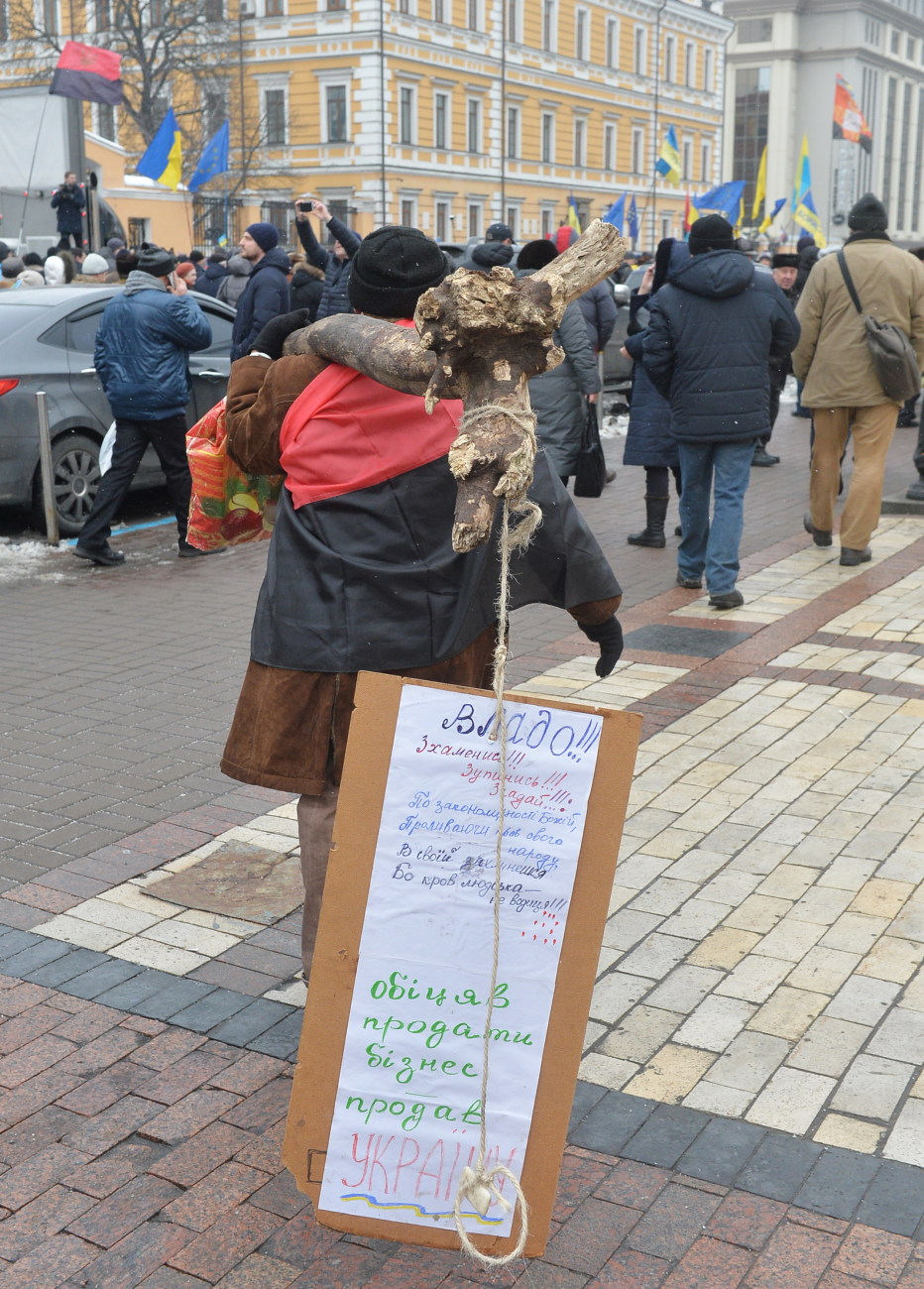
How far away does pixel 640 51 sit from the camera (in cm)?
6731

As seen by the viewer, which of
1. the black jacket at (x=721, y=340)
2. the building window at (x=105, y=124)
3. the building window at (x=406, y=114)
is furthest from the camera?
the building window at (x=105, y=124)

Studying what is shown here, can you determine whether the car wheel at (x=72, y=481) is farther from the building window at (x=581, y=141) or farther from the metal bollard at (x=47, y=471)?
the building window at (x=581, y=141)

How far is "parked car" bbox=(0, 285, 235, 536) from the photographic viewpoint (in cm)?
963

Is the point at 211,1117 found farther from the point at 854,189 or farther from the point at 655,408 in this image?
the point at 854,189

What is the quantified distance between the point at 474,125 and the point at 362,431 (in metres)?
57.4

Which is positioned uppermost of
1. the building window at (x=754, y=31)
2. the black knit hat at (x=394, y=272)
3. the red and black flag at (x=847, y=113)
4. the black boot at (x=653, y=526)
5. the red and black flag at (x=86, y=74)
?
the building window at (x=754, y=31)

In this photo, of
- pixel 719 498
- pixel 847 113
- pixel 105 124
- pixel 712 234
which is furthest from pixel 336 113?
pixel 719 498

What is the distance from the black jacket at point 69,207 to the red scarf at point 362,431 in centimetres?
1786

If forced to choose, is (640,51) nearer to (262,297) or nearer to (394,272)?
(262,297)

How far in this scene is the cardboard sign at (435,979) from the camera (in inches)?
101

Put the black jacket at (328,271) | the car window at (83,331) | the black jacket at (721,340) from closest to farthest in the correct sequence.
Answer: the black jacket at (721,340) < the car window at (83,331) < the black jacket at (328,271)

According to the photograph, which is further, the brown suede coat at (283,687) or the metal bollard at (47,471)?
the metal bollard at (47,471)

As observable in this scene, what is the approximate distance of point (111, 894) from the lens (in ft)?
14.6

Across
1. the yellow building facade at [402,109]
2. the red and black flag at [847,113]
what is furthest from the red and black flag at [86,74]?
the yellow building facade at [402,109]
